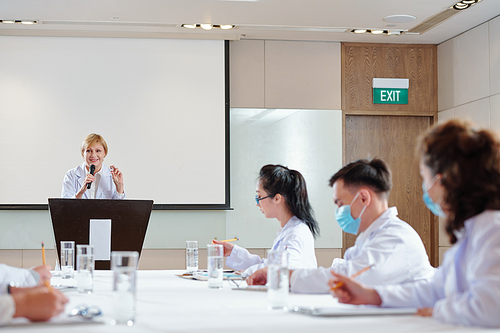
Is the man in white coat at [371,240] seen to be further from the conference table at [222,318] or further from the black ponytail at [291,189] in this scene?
the black ponytail at [291,189]

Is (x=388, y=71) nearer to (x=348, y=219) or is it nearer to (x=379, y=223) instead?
(x=348, y=219)

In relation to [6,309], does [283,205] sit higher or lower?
higher

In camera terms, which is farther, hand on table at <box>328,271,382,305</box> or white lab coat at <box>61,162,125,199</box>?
white lab coat at <box>61,162,125,199</box>

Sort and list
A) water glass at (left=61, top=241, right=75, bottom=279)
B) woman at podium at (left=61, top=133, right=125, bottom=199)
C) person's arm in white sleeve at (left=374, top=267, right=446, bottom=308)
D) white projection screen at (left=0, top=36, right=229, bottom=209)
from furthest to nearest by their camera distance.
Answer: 1. white projection screen at (left=0, top=36, right=229, bottom=209)
2. woman at podium at (left=61, top=133, right=125, bottom=199)
3. water glass at (left=61, top=241, right=75, bottom=279)
4. person's arm in white sleeve at (left=374, top=267, right=446, bottom=308)

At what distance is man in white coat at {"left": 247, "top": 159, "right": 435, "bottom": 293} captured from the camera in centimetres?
170

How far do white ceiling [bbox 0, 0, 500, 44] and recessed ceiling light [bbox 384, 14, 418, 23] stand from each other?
5 centimetres

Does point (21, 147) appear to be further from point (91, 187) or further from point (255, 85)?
point (255, 85)

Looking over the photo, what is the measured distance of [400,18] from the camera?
14.2 ft

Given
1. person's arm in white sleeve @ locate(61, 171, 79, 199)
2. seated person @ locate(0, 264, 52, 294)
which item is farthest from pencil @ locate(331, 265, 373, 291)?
person's arm in white sleeve @ locate(61, 171, 79, 199)

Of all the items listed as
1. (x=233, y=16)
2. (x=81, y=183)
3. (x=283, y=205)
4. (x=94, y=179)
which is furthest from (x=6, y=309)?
(x=233, y=16)

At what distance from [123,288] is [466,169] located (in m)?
0.87

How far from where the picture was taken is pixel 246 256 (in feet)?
8.70

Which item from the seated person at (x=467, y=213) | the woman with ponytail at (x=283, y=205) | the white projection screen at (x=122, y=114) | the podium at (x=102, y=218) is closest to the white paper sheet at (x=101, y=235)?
the podium at (x=102, y=218)

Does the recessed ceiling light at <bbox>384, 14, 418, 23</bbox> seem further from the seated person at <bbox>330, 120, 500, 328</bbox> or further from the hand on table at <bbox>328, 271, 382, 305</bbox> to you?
the hand on table at <bbox>328, 271, 382, 305</bbox>
